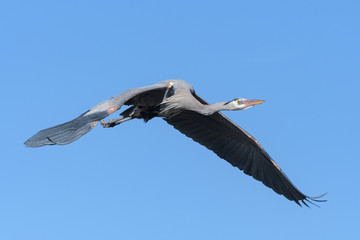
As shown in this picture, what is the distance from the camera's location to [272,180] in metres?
19.3

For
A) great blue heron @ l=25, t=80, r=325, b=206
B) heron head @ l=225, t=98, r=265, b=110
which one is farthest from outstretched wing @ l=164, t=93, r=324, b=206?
heron head @ l=225, t=98, r=265, b=110

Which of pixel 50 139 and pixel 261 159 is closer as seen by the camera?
pixel 50 139

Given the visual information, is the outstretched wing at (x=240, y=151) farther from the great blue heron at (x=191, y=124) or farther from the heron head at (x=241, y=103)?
the heron head at (x=241, y=103)

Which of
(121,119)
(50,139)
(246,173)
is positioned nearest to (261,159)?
(246,173)

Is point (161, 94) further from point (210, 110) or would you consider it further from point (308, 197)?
point (308, 197)

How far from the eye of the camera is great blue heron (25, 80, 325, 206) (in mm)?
13891

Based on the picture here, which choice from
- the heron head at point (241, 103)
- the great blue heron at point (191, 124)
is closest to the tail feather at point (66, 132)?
the great blue heron at point (191, 124)

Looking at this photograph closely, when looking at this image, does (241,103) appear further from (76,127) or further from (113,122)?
(76,127)

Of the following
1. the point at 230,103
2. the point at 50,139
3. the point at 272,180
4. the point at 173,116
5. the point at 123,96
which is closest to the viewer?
the point at 50,139

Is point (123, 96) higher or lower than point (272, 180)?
higher

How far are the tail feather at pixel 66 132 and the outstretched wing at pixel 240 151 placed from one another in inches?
200

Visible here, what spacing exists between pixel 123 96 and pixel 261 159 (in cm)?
545

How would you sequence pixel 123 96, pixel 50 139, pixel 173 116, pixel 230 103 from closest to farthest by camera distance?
pixel 50 139 → pixel 123 96 → pixel 230 103 → pixel 173 116

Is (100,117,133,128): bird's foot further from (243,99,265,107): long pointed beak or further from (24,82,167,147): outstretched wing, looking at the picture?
(243,99,265,107): long pointed beak
